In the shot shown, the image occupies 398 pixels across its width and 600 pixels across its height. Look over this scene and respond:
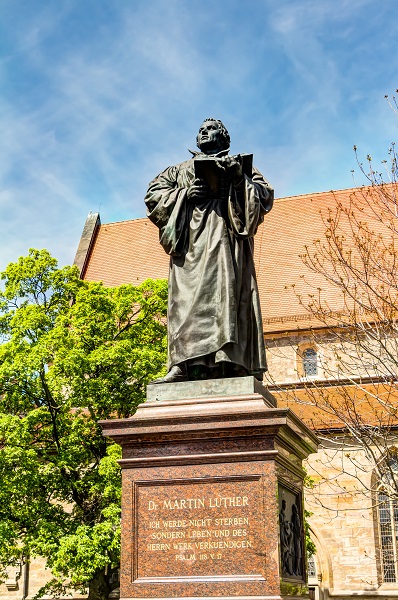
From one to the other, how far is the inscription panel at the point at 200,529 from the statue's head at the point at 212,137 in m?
2.69

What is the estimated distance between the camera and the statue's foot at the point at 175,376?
571cm

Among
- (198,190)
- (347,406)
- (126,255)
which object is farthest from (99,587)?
(126,255)

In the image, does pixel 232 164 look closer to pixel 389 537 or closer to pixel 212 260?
pixel 212 260

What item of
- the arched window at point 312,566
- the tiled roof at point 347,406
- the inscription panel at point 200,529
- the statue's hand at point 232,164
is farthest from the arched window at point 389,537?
the inscription panel at point 200,529

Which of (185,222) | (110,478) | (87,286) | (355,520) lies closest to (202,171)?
(185,222)

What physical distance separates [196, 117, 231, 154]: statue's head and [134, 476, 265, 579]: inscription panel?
2688 millimetres

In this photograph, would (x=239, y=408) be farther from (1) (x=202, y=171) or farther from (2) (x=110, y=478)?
(2) (x=110, y=478)

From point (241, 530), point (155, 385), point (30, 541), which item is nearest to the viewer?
point (241, 530)

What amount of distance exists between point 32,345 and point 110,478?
413cm

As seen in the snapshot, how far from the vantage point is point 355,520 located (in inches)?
896

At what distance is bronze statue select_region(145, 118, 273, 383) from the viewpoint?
227 inches

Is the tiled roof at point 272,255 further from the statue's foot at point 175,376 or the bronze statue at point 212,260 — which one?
the statue's foot at point 175,376

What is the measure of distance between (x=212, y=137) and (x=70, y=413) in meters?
13.7

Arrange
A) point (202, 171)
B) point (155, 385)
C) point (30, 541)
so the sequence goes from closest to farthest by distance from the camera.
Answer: point (155, 385), point (202, 171), point (30, 541)
